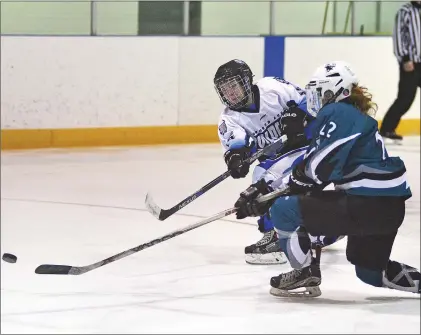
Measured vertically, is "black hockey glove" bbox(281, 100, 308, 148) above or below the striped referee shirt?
below

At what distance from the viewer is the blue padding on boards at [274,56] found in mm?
834

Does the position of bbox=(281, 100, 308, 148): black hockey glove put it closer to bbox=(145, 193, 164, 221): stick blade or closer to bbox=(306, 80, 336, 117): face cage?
bbox=(306, 80, 336, 117): face cage

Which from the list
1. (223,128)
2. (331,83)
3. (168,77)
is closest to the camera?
(331,83)

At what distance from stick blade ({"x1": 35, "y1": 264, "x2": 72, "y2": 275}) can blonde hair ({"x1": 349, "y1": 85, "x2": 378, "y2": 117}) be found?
0.34m

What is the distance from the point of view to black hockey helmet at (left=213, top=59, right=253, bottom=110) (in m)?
0.73

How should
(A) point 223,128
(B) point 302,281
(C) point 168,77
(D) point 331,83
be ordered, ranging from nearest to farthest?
1. (D) point 331,83
2. (A) point 223,128
3. (B) point 302,281
4. (C) point 168,77

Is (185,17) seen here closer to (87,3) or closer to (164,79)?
(87,3)

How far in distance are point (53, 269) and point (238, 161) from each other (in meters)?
0.22

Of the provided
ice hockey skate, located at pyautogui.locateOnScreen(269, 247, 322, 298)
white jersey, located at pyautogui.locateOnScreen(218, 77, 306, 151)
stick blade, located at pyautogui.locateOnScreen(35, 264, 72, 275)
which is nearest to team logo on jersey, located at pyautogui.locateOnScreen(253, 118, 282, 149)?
white jersey, located at pyautogui.locateOnScreen(218, 77, 306, 151)

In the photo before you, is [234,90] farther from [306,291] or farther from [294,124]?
[306,291]

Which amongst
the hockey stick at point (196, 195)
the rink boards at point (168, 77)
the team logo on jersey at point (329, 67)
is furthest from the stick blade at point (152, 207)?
the team logo on jersey at point (329, 67)

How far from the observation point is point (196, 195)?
36.2 inches

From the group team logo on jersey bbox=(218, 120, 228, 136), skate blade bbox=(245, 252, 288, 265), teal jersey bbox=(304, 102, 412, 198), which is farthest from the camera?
skate blade bbox=(245, 252, 288, 265)

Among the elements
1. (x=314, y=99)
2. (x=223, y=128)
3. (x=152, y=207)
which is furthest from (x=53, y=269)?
(x=314, y=99)
